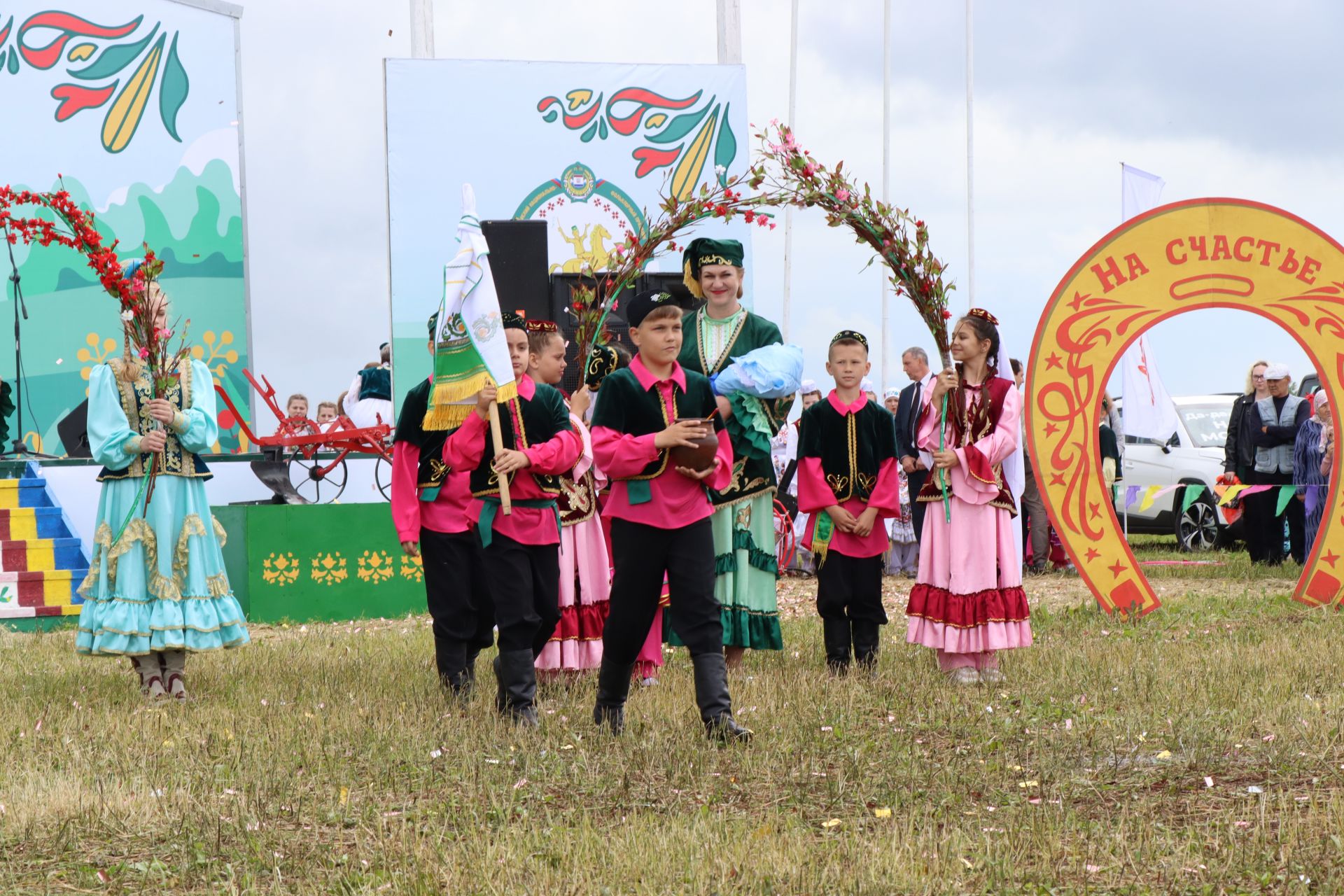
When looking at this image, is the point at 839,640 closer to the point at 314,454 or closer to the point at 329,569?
the point at 329,569

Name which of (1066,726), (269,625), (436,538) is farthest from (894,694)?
(269,625)

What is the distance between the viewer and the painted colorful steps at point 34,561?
10.7 m

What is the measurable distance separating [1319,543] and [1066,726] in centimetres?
531

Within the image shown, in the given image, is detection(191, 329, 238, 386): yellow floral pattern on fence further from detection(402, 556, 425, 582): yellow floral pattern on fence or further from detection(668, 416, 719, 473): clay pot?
detection(668, 416, 719, 473): clay pot

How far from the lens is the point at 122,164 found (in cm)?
1452

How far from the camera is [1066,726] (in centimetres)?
569

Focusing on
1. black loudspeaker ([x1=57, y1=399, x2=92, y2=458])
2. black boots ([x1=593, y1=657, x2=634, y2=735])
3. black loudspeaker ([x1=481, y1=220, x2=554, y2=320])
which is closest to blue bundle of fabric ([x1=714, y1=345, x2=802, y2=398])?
black boots ([x1=593, y1=657, x2=634, y2=735])

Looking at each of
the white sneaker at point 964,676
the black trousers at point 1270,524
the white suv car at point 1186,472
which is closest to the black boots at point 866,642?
the white sneaker at point 964,676

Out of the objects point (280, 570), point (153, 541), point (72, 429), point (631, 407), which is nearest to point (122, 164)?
point (72, 429)

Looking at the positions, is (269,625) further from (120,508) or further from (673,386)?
(673,386)

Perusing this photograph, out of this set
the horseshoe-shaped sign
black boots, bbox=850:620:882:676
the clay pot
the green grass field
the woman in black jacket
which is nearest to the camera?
the green grass field

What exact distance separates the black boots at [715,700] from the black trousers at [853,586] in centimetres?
178

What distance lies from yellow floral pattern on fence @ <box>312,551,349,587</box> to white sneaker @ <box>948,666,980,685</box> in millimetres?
5514

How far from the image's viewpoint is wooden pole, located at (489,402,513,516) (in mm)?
5469
